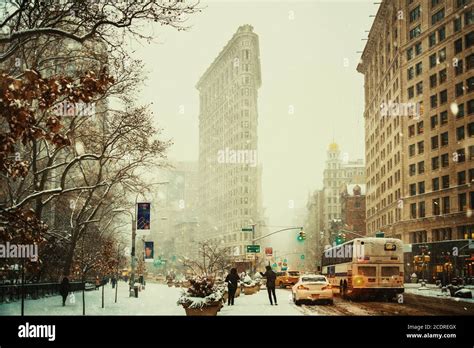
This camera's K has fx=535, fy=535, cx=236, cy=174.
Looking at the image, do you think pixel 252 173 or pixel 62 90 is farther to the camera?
pixel 252 173

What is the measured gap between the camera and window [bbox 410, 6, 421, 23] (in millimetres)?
69988

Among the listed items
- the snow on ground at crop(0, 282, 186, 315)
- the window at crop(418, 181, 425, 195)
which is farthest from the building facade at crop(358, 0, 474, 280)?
the snow on ground at crop(0, 282, 186, 315)

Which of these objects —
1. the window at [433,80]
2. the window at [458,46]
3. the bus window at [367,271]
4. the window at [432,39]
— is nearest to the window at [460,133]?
the window at [433,80]

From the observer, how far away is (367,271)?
90.0ft

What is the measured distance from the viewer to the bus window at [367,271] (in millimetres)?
27294

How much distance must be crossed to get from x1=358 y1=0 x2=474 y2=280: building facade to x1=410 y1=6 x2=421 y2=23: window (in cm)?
13

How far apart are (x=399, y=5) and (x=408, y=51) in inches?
292

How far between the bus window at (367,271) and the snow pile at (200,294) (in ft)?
37.5

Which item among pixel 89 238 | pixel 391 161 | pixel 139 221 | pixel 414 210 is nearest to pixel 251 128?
pixel 391 161

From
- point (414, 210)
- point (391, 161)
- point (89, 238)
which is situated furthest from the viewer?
point (391, 161)

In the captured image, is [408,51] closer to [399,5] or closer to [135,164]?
[399,5]

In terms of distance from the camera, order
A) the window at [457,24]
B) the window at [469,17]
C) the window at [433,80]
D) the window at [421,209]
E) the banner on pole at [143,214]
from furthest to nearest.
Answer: the window at [421,209]
the window at [433,80]
the window at [457,24]
the window at [469,17]
the banner on pole at [143,214]

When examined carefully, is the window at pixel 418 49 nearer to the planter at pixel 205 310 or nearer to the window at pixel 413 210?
the window at pixel 413 210
